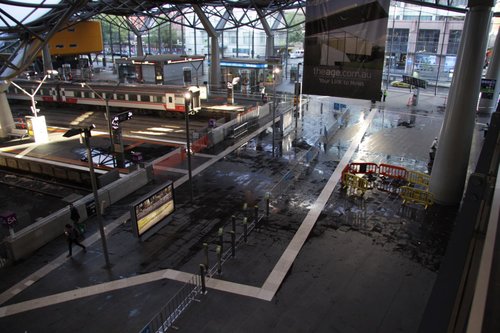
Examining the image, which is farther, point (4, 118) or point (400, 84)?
point (400, 84)

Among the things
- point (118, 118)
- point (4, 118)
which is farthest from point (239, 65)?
point (118, 118)

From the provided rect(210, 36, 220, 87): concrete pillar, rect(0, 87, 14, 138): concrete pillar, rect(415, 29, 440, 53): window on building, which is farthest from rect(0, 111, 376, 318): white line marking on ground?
rect(415, 29, 440, 53): window on building

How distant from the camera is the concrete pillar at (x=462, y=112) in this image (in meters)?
14.7

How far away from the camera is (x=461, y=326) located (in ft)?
16.8

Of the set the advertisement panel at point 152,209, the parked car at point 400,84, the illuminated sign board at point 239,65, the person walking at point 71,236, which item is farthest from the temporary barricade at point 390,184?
the parked car at point 400,84

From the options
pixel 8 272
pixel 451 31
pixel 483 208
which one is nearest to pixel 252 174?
pixel 8 272

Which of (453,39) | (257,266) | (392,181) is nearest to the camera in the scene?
(257,266)

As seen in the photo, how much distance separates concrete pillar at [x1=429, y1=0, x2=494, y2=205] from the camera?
14.7m

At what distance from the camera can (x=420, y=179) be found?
739 inches

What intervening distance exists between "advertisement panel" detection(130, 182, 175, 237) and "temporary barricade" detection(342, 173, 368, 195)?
26.5 feet

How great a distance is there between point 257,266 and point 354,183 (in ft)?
24.6

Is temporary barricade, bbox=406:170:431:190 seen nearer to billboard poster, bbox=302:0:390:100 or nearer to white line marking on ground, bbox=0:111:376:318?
white line marking on ground, bbox=0:111:376:318

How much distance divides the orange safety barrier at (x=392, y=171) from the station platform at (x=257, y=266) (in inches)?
68.3

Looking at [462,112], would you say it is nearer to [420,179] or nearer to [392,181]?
[420,179]
